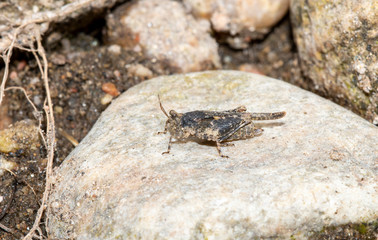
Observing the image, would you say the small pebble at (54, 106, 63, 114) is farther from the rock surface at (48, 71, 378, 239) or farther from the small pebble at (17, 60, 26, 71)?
the rock surface at (48, 71, 378, 239)

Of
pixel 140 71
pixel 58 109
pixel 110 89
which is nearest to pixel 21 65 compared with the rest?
pixel 58 109

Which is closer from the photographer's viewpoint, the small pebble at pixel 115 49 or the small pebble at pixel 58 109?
the small pebble at pixel 58 109

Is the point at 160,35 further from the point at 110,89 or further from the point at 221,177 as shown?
the point at 221,177

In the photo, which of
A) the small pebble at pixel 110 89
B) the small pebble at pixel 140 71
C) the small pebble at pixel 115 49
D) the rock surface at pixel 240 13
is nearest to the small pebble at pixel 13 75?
the small pebble at pixel 110 89

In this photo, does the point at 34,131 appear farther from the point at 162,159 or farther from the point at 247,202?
the point at 247,202

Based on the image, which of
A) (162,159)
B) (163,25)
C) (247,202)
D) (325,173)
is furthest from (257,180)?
(163,25)

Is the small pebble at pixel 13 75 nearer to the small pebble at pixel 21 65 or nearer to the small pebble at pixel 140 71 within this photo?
the small pebble at pixel 21 65

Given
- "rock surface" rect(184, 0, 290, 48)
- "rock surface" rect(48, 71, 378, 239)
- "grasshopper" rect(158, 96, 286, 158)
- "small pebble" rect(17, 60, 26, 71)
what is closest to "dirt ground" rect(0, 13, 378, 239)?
"small pebble" rect(17, 60, 26, 71)
